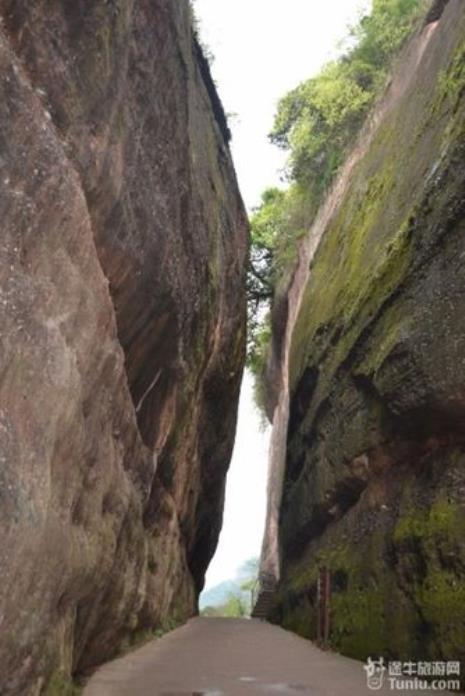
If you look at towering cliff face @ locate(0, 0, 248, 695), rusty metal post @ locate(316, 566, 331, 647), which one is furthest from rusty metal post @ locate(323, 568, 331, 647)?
towering cliff face @ locate(0, 0, 248, 695)

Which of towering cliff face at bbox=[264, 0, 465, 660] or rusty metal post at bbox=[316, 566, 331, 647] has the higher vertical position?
towering cliff face at bbox=[264, 0, 465, 660]

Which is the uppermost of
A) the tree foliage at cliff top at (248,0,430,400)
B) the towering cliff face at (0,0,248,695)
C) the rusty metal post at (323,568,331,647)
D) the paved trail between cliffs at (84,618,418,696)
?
the tree foliage at cliff top at (248,0,430,400)

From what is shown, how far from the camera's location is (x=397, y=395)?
8406mm

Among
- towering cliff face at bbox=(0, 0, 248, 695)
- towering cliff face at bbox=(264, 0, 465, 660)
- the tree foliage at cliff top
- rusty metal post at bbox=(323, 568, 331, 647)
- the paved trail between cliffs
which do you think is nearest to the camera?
towering cliff face at bbox=(0, 0, 248, 695)

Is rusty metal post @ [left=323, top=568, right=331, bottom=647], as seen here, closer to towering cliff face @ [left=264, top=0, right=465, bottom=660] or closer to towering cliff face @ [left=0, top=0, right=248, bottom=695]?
towering cliff face @ [left=264, top=0, right=465, bottom=660]

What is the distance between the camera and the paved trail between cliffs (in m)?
6.26

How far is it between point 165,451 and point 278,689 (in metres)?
5.80

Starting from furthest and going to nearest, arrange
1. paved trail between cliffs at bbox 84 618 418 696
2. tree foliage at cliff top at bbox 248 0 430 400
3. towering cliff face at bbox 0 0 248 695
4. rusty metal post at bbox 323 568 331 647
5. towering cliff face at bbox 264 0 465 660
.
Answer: tree foliage at cliff top at bbox 248 0 430 400, rusty metal post at bbox 323 568 331 647, towering cliff face at bbox 264 0 465 660, paved trail between cliffs at bbox 84 618 418 696, towering cliff face at bbox 0 0 248 695

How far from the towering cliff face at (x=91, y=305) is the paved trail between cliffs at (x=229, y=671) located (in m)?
0.50

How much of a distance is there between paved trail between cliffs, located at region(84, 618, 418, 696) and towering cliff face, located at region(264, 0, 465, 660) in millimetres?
760

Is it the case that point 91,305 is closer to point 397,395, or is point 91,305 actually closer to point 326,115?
point 397,395

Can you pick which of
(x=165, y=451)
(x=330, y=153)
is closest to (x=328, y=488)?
(x=165, y=451)

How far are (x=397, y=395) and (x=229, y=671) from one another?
13.2 feet

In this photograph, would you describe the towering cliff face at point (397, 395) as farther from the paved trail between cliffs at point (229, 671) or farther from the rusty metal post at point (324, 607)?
the paved trail between cliffs at point (229, 671)
